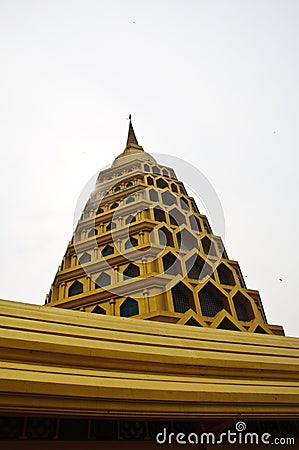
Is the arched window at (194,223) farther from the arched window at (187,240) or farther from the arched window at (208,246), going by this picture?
the arched window at (187,240)

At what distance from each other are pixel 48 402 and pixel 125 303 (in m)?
7.10

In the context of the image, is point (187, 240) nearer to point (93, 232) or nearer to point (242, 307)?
point (242, 307)

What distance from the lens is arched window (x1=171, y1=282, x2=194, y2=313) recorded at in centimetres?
1132

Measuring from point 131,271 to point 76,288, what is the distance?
8.07 ft

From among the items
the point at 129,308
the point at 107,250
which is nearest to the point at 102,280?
the point at 107,250

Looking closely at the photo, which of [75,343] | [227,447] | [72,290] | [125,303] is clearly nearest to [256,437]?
[227,447]

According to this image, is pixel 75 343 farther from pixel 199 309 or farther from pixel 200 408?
pixel 199 309

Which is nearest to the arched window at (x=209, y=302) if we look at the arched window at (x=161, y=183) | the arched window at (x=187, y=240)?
the arched window at (x=187, y=240)

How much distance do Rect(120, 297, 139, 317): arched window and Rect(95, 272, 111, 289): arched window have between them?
5.33 ft

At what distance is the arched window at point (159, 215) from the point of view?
15685 millimetres

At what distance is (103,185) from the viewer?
20219 mm

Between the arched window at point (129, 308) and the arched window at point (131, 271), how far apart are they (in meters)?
1.20

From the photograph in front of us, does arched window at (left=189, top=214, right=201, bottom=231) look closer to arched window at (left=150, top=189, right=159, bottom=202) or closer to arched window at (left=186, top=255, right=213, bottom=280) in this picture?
arched window at (left=150, top=189, right=159, bottom=202)

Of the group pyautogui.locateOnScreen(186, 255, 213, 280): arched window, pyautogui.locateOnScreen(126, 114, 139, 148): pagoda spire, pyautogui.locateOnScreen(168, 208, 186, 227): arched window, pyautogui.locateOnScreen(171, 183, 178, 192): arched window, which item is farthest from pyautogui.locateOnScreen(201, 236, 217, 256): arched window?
pyautogui.locateOnScreen(126, 114, 139, 148): pagoda spire
